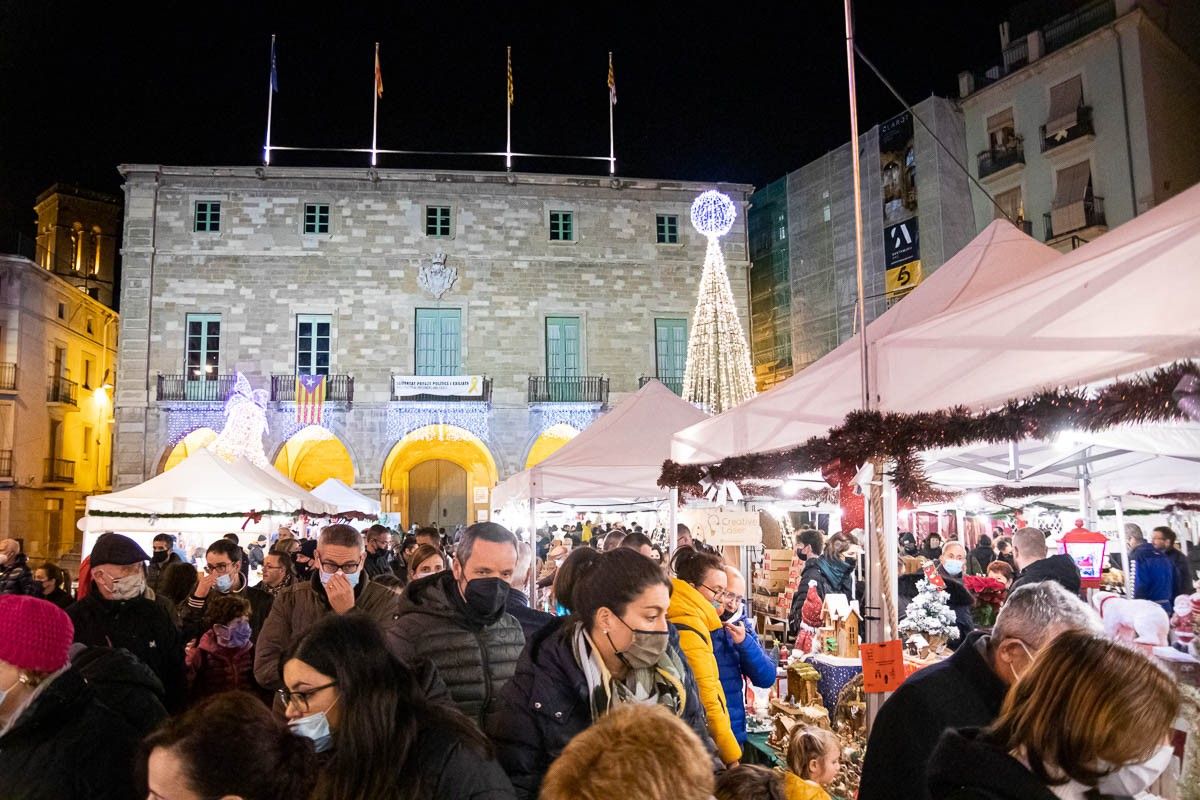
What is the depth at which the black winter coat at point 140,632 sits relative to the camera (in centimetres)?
394

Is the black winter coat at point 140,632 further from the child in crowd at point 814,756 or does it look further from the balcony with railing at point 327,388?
the balcony with railing at point 327,388

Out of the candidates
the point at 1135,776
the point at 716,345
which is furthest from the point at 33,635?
the point at 716,345

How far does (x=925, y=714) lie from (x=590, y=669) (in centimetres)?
90

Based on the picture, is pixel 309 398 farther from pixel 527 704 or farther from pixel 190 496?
pixel 527 704

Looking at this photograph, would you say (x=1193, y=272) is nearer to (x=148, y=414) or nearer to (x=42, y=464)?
(x=148, y=414)

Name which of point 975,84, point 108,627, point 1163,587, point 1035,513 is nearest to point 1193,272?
point 108,627

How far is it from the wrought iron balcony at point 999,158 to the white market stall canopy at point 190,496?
2026cm

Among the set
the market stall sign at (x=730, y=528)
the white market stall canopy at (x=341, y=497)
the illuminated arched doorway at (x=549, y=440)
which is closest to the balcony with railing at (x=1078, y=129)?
the illuminated arched doorway at (x=549, y=440)

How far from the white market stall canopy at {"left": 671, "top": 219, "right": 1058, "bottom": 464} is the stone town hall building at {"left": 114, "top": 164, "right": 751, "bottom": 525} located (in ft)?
63.7

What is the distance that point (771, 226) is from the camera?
28203mm

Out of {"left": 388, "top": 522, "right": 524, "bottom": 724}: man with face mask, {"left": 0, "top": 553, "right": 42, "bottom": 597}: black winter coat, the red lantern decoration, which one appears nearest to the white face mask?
{"left": 388, "top": 522, "right": 524, "bottom": 724}: man with face mask

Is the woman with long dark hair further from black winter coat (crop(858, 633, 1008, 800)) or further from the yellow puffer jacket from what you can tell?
the yellow puffer jacket

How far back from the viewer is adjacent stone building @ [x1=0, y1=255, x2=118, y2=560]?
2647cm

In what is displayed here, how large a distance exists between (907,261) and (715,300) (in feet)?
37.1
